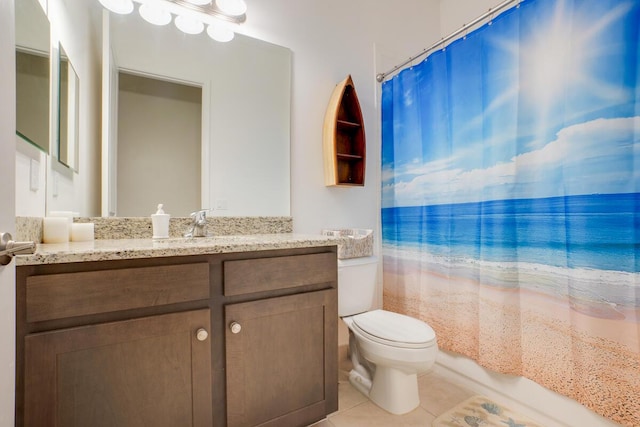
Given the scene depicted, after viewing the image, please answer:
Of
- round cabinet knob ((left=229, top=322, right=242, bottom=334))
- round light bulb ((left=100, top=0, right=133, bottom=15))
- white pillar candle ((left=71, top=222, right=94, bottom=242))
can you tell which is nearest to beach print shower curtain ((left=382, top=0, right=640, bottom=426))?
round cabinet knob ((left=229, top=322, right=242, bottom=334))

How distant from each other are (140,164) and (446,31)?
243cm

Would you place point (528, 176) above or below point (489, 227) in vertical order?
above

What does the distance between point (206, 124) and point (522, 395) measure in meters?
2.05

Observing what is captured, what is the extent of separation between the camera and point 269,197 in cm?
178

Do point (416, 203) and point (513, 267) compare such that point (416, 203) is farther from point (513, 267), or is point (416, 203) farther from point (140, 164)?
point (140, 164)

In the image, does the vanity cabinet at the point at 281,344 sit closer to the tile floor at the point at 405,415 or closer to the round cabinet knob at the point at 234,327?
the round cabinet knob at the point at 234,327

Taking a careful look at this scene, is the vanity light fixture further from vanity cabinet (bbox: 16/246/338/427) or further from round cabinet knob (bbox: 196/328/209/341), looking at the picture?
round cabinet knob (bbox: 196/328/209/341)

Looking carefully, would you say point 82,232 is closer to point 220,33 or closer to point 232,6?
point 220,33

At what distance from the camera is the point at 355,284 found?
1.73 meters

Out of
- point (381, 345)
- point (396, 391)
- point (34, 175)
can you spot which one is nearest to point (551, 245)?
point (381, 345)

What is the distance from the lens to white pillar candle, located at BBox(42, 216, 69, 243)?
3.50ft

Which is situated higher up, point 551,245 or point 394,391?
point 551,245

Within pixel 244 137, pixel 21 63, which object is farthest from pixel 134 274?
pixel 244 137

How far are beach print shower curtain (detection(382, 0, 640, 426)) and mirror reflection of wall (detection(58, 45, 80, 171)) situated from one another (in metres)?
1.75
